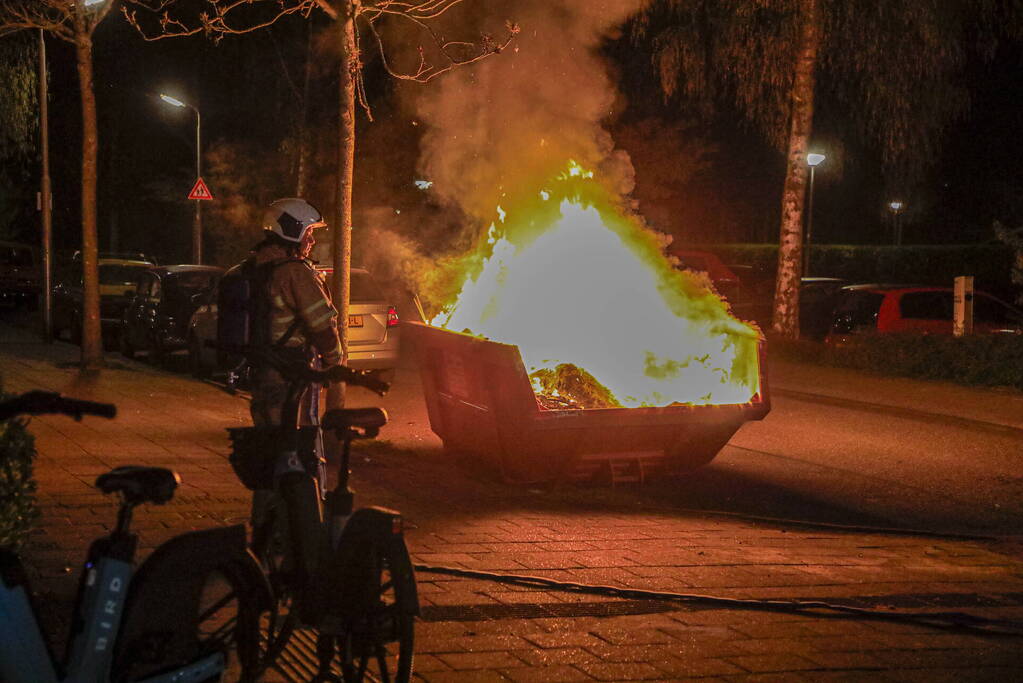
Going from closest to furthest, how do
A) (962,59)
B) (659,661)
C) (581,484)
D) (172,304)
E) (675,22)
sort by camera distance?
(659,661) < (581,484) < (172,304) < (962,59) < (675,22)

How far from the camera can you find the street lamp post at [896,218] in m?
42.6

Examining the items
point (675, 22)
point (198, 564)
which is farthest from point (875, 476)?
point (675, 22)

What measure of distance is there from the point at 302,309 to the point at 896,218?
4490 cm

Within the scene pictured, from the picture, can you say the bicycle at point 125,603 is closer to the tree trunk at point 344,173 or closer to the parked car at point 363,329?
the tree trunk at point 344,173

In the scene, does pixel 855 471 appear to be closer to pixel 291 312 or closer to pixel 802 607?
pixel 802 607

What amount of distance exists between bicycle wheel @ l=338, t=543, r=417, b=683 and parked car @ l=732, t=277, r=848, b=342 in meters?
18.5

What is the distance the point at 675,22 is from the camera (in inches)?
904

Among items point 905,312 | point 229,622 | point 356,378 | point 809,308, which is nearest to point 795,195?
point 905,312

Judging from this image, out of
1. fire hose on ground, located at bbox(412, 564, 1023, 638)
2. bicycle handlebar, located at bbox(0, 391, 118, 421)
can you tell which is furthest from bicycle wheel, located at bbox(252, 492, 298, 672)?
bicycle handlebar, located at bbox(0, 391, 118, 421)

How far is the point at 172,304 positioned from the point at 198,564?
15.7m

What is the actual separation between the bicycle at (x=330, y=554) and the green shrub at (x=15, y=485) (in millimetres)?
1249

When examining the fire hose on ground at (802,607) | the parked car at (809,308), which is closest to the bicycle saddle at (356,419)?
the fire hose on ground at (802,607)

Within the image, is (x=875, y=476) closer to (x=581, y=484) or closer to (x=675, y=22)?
(x=581, y=484)

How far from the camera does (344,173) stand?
37.9ft
